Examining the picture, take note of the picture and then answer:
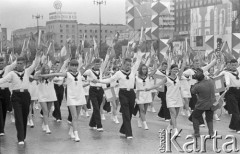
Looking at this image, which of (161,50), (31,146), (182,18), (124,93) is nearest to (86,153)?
(31,146)

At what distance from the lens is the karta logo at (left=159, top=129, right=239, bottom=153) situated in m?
9.57

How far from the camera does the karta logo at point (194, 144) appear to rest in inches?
377

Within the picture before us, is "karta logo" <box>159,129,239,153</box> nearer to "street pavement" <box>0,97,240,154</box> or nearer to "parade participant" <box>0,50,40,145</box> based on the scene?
"street pavement" <box>0,97,240,154</box>

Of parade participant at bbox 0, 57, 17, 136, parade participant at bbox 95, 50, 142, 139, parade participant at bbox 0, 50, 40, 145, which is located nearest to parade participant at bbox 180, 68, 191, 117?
parade participant at bbox 95, 50, 142, 139

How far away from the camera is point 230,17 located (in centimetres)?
4869

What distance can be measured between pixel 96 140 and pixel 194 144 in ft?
7.68

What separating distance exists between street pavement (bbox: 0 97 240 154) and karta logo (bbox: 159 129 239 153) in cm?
8

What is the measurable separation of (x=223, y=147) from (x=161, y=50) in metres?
16.4

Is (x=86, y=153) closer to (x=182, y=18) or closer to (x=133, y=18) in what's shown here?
(x=133, y=18)

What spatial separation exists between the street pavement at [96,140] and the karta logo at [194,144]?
0.08 meters

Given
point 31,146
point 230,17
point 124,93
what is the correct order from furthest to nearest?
point 230,17 < point 124,93 < point 31,146

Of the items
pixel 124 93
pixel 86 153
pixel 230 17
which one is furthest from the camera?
pixel 230 17

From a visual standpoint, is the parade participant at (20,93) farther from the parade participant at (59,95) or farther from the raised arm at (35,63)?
the parade participant at (59,95)

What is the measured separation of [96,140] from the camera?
11180 mm
